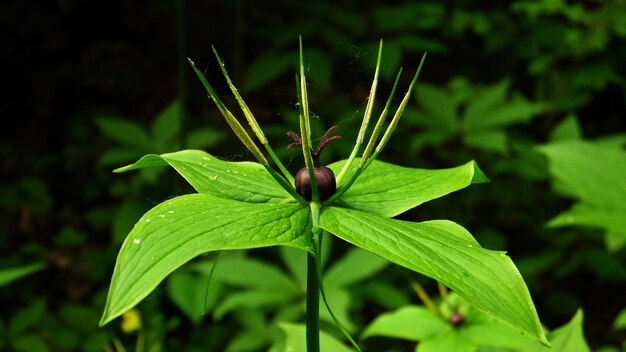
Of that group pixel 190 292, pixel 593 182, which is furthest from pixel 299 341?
pixel 190 292

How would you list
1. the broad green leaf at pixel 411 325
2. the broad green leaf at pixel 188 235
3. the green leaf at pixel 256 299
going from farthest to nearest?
the green leaf at pixel 256 299, the broad green leaf at pixel 411 325, the broad green leaf at pixel 188 235

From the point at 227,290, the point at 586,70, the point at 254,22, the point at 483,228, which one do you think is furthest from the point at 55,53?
the point at 586,70

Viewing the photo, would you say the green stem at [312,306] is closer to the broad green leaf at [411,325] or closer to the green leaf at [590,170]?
the broad green leaf at [411,325]

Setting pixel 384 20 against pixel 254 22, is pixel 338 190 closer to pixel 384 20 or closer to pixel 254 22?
pixel 384 20

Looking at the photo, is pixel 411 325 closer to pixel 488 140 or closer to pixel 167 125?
pixel 488 140

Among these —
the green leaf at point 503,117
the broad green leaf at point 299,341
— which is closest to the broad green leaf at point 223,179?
the broad green leaf at point 299,341

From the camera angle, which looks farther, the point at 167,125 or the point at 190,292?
the point at 167,125
